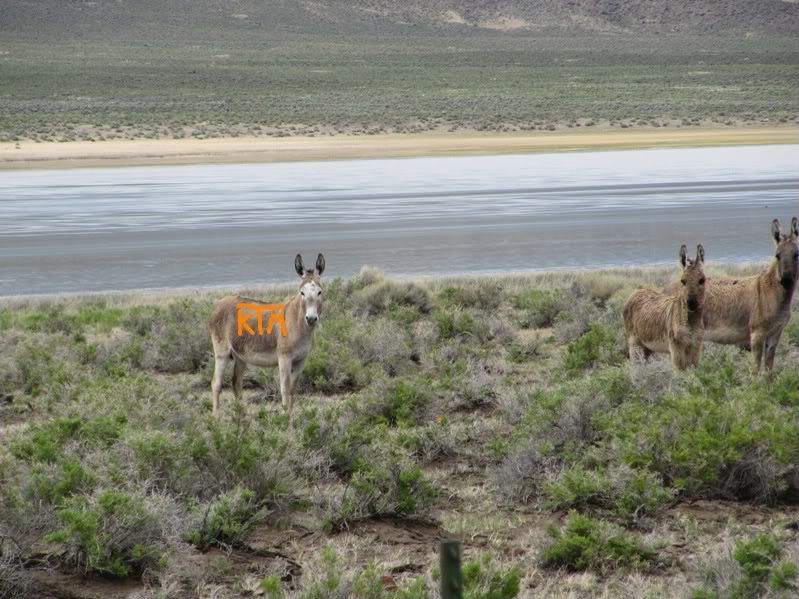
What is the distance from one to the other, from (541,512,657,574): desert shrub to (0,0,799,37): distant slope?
470 ft

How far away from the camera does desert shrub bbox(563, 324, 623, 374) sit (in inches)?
495

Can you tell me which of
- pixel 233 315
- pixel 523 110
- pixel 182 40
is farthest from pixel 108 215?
pixel 182 40

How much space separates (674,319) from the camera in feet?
34.5

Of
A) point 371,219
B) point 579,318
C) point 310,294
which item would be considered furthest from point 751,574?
point 371,219

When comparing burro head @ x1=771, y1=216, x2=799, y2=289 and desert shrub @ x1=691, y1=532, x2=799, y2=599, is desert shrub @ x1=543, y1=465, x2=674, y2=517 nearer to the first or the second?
desert shrub @ x1=691, y1=532, x2=799, y2=599

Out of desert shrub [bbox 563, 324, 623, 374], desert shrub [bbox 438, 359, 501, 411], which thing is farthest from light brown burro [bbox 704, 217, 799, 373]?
desert shrub [bbox 438, 359, 501, 411]

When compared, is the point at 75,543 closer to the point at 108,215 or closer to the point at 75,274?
the point at 75,274

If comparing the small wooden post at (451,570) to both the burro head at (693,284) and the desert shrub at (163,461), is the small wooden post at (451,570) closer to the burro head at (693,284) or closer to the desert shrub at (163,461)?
the desert shrub at (163,461)

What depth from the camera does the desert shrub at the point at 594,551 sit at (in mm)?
6996

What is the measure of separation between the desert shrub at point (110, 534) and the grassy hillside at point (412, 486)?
1 cm

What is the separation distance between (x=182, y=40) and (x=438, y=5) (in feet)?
148

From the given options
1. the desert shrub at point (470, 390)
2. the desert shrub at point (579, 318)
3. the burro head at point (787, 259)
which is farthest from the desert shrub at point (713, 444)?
the desert shrub at point (579, 318)

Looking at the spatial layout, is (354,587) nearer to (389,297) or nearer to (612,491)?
(612,491)

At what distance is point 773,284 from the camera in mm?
11133
